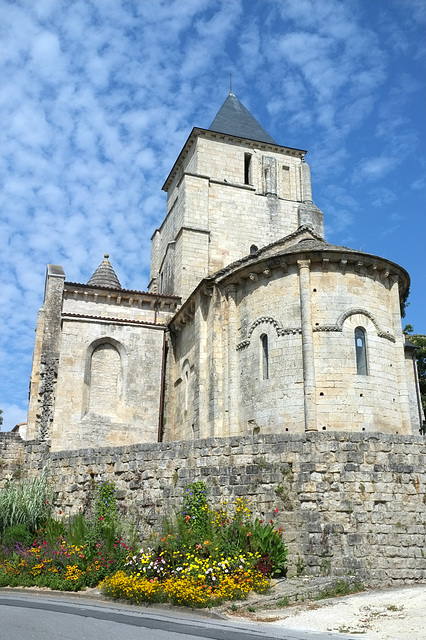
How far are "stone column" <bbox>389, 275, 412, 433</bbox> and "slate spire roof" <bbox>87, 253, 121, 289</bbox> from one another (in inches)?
490

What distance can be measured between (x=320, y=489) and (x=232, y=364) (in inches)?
286

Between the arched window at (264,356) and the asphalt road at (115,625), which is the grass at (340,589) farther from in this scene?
the arched window at (264,356)

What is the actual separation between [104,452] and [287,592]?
5193mm

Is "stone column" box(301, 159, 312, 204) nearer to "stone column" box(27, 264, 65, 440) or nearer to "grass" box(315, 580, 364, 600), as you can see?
"stone column" box(27, 264, 65, 440)

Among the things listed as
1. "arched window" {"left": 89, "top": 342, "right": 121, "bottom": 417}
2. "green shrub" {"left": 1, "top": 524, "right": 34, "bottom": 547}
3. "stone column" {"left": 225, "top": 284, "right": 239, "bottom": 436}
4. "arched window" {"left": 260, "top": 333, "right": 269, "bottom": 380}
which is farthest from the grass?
"arched window" {"left": 89, "top": 342, "right": 121, "bottom": 417}

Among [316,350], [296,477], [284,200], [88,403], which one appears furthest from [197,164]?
[296,477]

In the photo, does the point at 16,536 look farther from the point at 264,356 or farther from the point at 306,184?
the point at 306,184

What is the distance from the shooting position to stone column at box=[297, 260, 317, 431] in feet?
49.7

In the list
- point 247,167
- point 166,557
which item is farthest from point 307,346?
point 247,167

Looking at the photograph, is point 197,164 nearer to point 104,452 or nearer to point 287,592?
point 104,452

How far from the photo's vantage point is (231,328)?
711 inches

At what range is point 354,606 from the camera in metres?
8.66

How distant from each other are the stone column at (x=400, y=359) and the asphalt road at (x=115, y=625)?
9160 millimetres

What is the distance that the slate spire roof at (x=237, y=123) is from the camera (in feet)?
94.2
